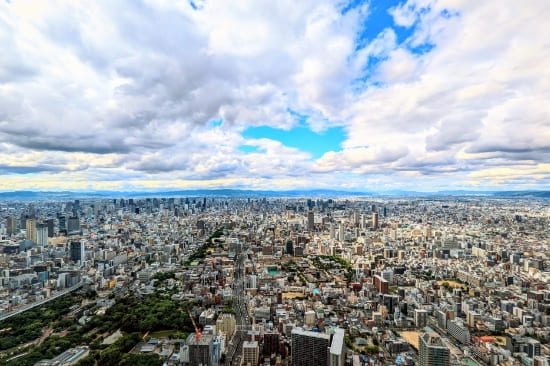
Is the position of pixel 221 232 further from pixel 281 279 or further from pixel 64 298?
pixel 64 298

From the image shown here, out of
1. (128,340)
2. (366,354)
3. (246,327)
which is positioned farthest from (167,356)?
(366,354)

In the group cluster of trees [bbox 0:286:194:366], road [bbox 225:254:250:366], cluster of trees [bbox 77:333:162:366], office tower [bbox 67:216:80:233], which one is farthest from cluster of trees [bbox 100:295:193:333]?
office tower [bbox 67:216:80:233]

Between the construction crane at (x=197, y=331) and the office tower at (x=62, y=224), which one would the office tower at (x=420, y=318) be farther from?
the office tower at (x=62, y=224)

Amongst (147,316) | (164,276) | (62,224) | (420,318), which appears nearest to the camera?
(147,316)

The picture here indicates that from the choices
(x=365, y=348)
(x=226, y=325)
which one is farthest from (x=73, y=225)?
(x=365, y=348)

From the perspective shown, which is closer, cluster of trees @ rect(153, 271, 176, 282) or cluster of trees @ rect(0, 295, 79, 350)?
cluster of trees @ rect(0, 295, 79, 350)

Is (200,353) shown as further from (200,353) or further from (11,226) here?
(11,226)

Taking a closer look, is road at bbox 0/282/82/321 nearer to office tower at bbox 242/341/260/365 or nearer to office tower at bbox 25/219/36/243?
office tower at bbox 242/341/260/365
